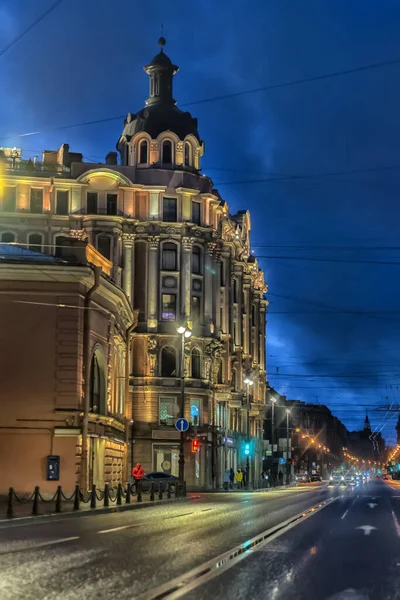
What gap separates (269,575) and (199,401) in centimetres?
5661

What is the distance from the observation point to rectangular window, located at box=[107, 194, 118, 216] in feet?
222

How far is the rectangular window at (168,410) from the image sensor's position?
66.5 meters

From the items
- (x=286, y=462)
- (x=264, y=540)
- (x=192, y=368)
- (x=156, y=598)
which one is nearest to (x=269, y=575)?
(x=156, y=598)

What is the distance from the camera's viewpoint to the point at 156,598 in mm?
9352

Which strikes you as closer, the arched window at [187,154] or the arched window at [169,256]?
the arched window at [169,256]

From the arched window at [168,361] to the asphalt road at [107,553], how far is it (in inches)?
1716

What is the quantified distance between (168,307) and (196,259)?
486 centimetres

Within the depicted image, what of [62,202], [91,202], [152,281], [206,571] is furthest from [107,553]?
[62,202]

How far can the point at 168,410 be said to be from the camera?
66.7 meters

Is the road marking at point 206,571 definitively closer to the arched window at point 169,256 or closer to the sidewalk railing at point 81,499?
the sidewalk railing at point 81,499

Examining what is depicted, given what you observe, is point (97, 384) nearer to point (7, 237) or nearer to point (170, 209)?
point (7, 237)

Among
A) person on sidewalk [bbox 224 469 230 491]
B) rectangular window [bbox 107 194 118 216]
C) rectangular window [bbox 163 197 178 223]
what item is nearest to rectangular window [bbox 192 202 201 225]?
rectangular window [bbox 163 197 178 223]

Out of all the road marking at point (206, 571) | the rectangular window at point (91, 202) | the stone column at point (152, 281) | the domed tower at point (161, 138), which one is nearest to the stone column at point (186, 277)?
the stone column at point (152, 281)

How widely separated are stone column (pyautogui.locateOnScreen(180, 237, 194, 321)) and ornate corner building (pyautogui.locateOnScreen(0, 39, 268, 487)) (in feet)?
0.27
